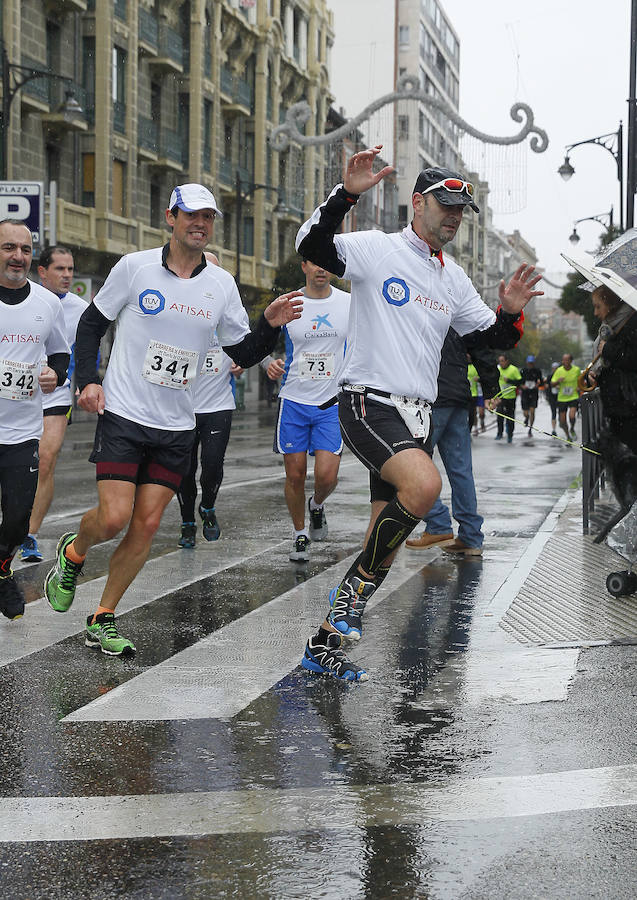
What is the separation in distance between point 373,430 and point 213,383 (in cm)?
412

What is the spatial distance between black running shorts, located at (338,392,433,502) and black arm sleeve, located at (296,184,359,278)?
1.97 ft

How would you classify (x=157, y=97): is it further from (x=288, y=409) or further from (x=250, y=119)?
(x=288, y=409)

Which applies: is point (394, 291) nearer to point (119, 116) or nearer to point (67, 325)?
point (67, 325)

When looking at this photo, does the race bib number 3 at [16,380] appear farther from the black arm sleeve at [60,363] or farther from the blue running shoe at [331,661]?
the blue running shoe at [331,661]

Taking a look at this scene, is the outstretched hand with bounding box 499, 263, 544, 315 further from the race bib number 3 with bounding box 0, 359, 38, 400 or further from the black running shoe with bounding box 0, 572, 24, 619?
the black running shoe with bounding box 0, 572, 24, 619

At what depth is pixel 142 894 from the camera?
296 cm

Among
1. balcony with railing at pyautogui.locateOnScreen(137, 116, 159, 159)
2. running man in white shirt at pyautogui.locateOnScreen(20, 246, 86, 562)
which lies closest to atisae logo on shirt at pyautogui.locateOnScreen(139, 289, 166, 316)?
running man in white shirt at pyautogui.locateOnScreen(20, 246, 86, 562)


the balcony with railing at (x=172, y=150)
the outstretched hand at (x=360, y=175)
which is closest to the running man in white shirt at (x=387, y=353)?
the outstretched hand at (x=360, y=175)

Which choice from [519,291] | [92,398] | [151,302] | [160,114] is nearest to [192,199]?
[151,302]

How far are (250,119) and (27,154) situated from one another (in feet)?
67.2

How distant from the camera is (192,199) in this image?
18.7 ft

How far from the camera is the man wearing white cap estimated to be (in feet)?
18.6

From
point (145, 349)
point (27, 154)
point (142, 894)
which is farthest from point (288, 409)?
point (27, 154)

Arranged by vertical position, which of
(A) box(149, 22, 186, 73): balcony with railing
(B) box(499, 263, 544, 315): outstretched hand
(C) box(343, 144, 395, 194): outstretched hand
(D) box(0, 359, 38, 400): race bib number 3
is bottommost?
(D) box(0, 359, 38, 400): race bib number 3
